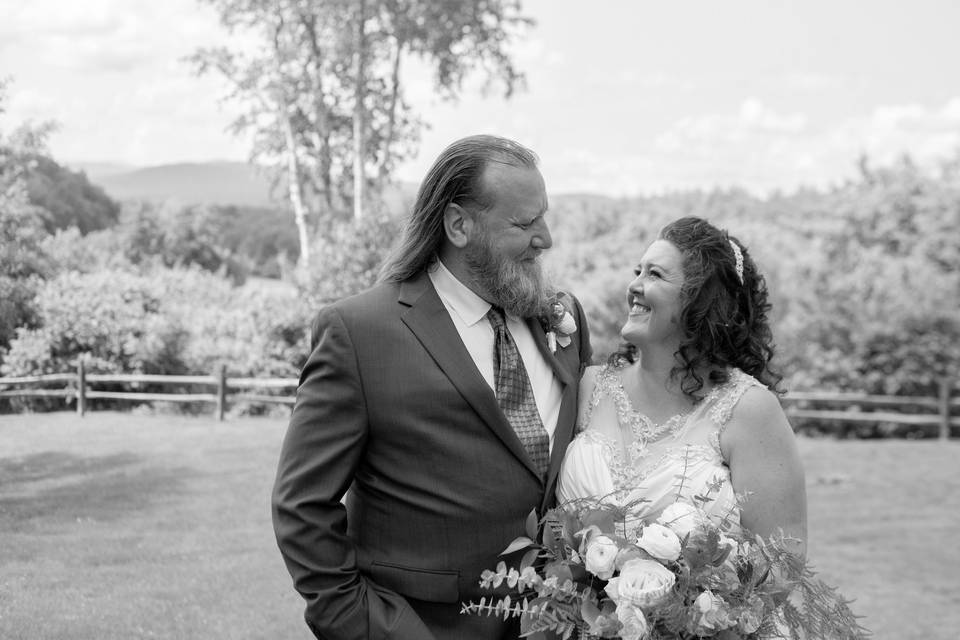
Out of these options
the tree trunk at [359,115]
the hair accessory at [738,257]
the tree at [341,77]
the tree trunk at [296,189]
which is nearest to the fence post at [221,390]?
the tree at [341,77]

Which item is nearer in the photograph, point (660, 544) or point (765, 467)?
point (660, 544)

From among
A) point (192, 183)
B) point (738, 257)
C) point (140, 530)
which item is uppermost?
point (192, 183)

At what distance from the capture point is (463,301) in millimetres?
2756

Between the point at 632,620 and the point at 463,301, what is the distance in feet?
3.24

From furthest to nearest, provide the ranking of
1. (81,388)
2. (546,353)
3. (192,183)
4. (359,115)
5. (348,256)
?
(359,115), (348,256), (192,183), (81,388), (546,353)

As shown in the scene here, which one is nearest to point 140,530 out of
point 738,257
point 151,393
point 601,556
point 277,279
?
point 151,393

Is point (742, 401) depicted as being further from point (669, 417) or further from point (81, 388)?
point (81, 388)

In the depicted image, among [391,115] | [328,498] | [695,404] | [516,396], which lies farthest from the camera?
[391,115]

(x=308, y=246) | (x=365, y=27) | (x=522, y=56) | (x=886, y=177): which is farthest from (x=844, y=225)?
(x=308, y=246)

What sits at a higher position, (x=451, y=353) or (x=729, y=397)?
(x=451, y=353)

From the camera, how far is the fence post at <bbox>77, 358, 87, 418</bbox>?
4381 millimetres

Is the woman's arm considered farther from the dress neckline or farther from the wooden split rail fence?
the wooden split rail fence

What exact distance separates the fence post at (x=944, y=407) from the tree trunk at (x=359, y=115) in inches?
417

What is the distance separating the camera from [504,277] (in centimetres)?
268
